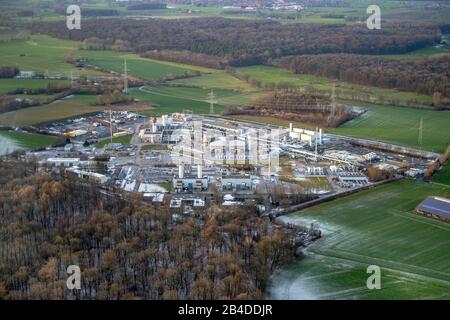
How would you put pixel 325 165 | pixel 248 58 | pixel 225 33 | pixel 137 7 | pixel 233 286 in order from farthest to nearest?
pixel 137 7 < pixel 225 33 < pixel 248 58 < pixel 325 165 < pixel 233 286


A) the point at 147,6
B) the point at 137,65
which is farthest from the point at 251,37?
the point at 147,6

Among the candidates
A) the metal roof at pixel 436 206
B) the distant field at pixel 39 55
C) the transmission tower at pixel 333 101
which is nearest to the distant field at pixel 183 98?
the transmission tower at pixel 333 101

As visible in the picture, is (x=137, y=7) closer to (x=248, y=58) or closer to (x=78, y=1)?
(x=78, y=1)

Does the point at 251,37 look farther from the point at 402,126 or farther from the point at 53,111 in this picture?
the point at 53,111

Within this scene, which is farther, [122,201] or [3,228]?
[122,201]

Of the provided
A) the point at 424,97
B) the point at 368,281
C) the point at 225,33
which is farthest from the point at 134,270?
the point at 225,33

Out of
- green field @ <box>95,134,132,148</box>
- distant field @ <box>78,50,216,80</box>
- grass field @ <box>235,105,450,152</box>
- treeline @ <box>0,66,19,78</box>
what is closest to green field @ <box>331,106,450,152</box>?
grass field @ <box>235,105,450,152</box>
